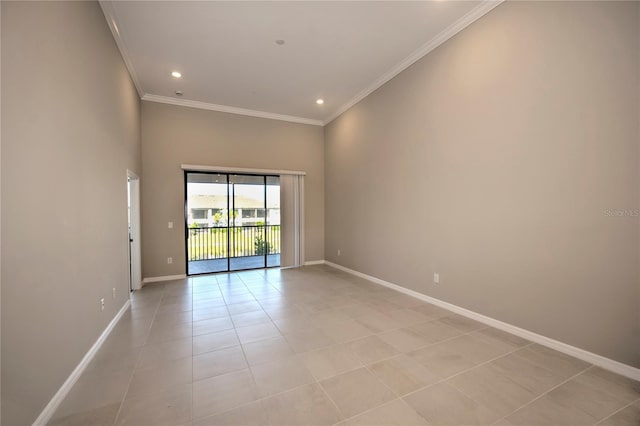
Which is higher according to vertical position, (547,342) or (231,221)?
(231,221)

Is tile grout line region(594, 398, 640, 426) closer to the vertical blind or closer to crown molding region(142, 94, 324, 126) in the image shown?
the vertical blind

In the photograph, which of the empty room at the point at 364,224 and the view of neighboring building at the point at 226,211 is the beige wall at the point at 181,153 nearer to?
the empty room at the point at 364,224

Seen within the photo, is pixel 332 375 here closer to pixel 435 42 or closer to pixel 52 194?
pixel 52 194

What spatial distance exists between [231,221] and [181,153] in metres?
1.69

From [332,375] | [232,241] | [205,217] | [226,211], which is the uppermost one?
[226,211]

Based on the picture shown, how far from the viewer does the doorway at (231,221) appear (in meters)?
5.52

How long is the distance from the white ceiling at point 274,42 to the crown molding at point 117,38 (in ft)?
0.04

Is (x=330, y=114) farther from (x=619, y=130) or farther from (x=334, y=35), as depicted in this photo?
(x=619, y=130)

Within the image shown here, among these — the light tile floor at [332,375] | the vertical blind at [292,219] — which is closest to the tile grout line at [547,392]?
the light tile floor at [332,375]

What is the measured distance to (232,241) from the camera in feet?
19.5

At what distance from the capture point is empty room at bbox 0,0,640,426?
171cm

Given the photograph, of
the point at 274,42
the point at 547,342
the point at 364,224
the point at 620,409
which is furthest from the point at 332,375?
the point at 274,42

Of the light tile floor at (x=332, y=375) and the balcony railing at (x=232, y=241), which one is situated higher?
the balcony railing at (x=232, y=241)

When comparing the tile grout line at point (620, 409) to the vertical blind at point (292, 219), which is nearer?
the tile grout line at point (620, 409)
